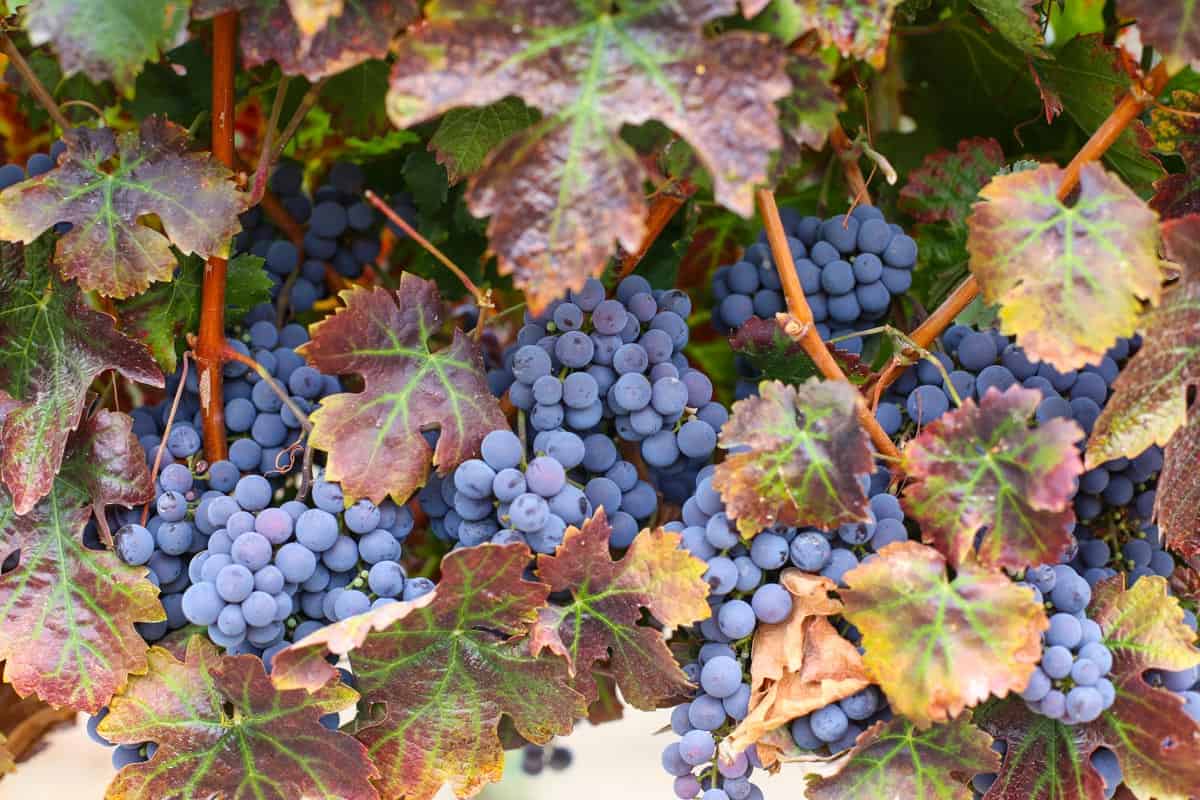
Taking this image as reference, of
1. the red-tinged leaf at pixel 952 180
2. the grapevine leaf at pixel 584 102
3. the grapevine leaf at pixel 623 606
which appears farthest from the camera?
the red-tinged leaf at pixel 952 180

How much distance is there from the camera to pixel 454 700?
658 millimetres

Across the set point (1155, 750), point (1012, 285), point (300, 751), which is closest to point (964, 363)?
point (1012, 285)

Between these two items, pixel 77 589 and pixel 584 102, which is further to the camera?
pixel 77 589

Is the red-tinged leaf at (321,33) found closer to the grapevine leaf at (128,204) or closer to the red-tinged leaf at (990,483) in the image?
the grapevine leaf at (128,204)

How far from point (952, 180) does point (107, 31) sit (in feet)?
1.88

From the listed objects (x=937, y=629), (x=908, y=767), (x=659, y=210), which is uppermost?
(x=659, y=210)

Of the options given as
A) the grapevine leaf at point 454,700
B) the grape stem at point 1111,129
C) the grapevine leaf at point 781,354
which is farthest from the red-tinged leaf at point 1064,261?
the grapevine leaf at point 454,700

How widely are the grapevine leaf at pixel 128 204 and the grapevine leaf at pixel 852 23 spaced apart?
1.16 ft

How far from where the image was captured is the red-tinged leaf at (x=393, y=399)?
642mm

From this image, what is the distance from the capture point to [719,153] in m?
0.51

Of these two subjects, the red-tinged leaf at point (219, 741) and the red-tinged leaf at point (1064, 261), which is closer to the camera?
the red-tinged leaf at point (1064, 261)

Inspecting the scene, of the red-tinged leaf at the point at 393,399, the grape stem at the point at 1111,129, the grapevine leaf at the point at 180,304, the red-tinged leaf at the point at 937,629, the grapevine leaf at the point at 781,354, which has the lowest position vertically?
the red-tinged leaf at the point at 937,629

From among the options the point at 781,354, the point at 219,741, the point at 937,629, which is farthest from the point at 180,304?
the point at 937,629

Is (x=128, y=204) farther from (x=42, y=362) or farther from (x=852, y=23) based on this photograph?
(x=852, y=23)
